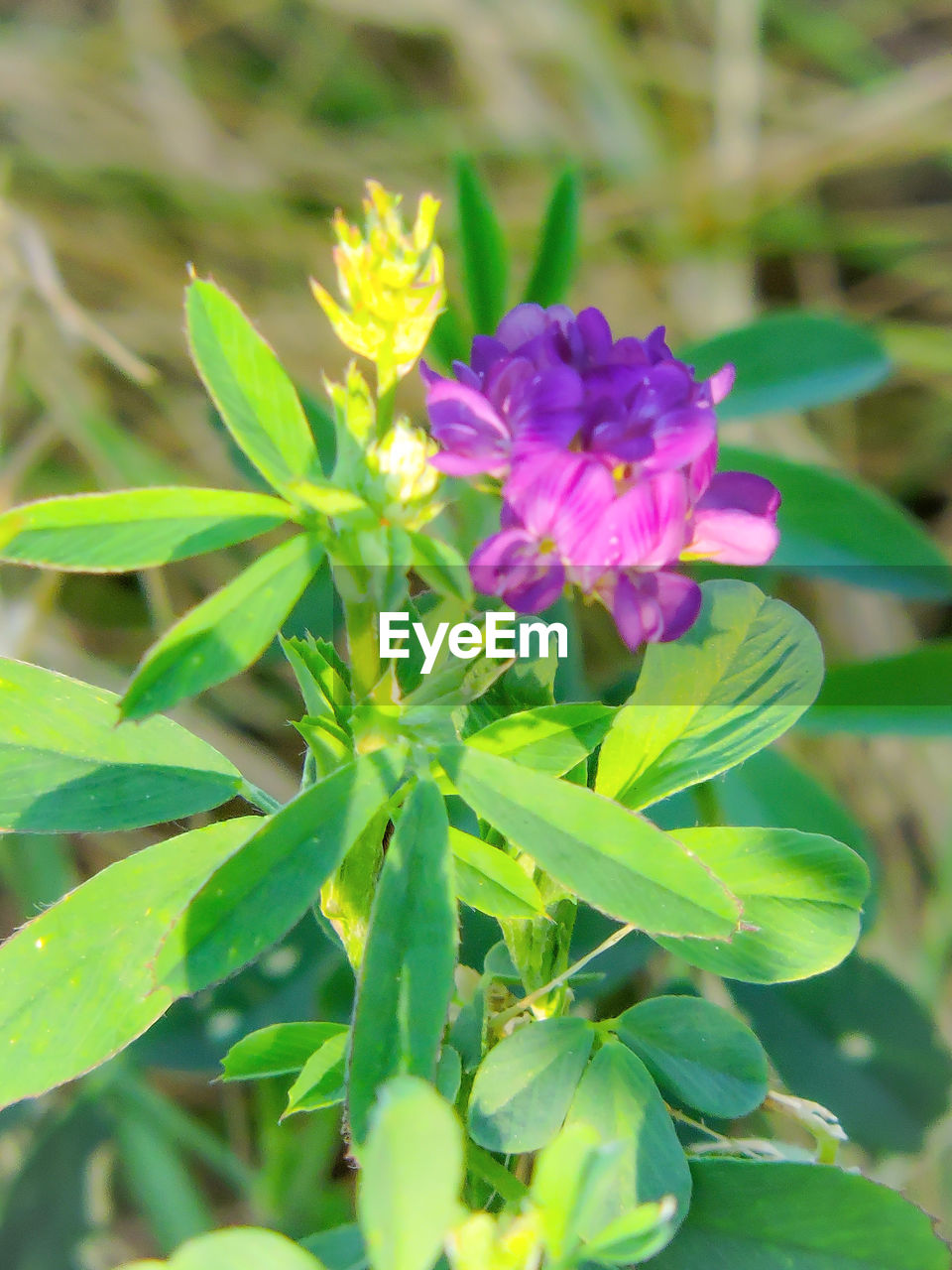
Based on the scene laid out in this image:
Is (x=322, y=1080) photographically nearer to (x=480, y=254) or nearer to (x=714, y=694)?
(x=714, y=694)

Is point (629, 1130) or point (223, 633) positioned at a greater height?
point (223, 633)

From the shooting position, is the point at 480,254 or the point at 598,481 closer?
the point at 598,481

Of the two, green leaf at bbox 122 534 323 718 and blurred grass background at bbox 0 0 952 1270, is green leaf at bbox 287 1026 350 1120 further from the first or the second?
blurred grass background at bbox 0 0 952 1270

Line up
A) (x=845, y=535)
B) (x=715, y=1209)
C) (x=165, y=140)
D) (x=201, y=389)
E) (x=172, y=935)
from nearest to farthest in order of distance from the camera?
(x=172, y=935) < (x=715, y=1209) < (x=845, y=535) < (x=201, y=389) < (x=165, y=140)

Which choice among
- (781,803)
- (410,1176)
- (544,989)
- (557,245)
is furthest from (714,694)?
(557,245)

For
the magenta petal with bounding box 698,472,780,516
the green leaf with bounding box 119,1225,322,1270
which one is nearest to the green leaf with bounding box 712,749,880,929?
the magenta petal with bounding box 698,472,780,516

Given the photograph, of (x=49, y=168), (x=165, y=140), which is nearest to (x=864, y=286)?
(x=165, y=140)

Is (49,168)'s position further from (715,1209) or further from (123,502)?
(715,1209)
